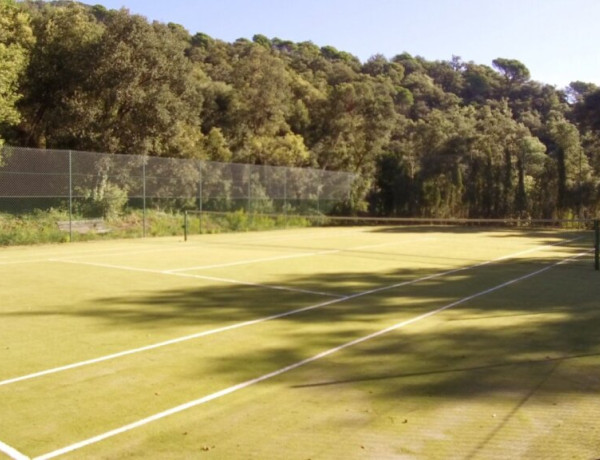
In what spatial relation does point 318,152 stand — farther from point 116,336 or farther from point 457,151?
point 116,336

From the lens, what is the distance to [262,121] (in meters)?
36.5

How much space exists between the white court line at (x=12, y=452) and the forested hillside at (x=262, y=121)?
1796cm

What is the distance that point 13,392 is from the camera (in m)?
4.96

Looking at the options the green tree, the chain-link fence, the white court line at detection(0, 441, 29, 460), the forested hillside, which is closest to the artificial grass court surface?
the white court line at detection(0, 441, 29, 460)

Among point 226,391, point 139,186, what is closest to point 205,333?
point 226,391

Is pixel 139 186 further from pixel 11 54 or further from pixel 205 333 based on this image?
pixel 205 333

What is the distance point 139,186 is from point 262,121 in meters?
14.0

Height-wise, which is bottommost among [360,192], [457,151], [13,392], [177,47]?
[13,392]

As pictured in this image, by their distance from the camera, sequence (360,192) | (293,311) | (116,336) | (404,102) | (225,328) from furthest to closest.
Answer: (404,102)
(360,192)
(293,311)
(225,328)
(116,336)

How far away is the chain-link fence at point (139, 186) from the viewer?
19844 millimetres

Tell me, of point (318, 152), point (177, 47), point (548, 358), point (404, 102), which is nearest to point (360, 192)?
point (318, 152)

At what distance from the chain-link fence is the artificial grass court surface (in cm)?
857

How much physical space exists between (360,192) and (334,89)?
8.70m

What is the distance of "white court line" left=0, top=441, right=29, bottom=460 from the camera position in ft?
12.2
